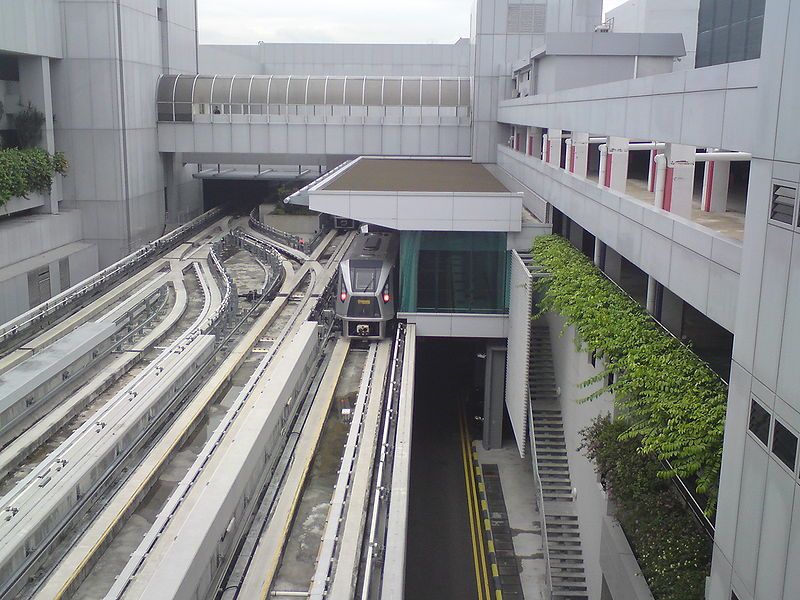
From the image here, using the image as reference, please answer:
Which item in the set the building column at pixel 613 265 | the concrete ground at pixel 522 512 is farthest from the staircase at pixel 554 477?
the building column at pixel 613 265

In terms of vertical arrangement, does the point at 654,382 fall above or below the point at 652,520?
above

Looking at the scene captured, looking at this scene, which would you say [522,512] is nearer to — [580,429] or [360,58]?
[580,429]

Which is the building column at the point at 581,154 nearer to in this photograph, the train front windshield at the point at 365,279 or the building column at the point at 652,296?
the building column at the point at 652,296

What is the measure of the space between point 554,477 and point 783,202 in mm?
13422

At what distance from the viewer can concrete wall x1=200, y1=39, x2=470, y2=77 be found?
6750 cm

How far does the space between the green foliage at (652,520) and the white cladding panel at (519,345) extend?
6.34 m

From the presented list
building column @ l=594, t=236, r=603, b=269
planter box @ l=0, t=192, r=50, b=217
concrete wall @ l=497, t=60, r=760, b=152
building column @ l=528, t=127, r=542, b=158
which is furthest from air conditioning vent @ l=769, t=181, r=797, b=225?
planter box @ l=0, t=192, r=50, b=217

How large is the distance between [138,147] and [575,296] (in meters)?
→ 26.6

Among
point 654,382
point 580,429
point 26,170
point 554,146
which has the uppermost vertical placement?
point 554,146

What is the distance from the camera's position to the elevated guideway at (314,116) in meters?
39.5

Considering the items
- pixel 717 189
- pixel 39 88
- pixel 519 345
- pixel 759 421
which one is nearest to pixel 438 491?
pixel 519 345

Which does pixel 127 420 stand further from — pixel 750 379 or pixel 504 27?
pixel 504 27

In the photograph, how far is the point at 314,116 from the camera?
132 feet

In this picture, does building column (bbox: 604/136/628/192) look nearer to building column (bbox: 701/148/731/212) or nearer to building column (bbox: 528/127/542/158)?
building column (bbox: 701/148/731/212)
